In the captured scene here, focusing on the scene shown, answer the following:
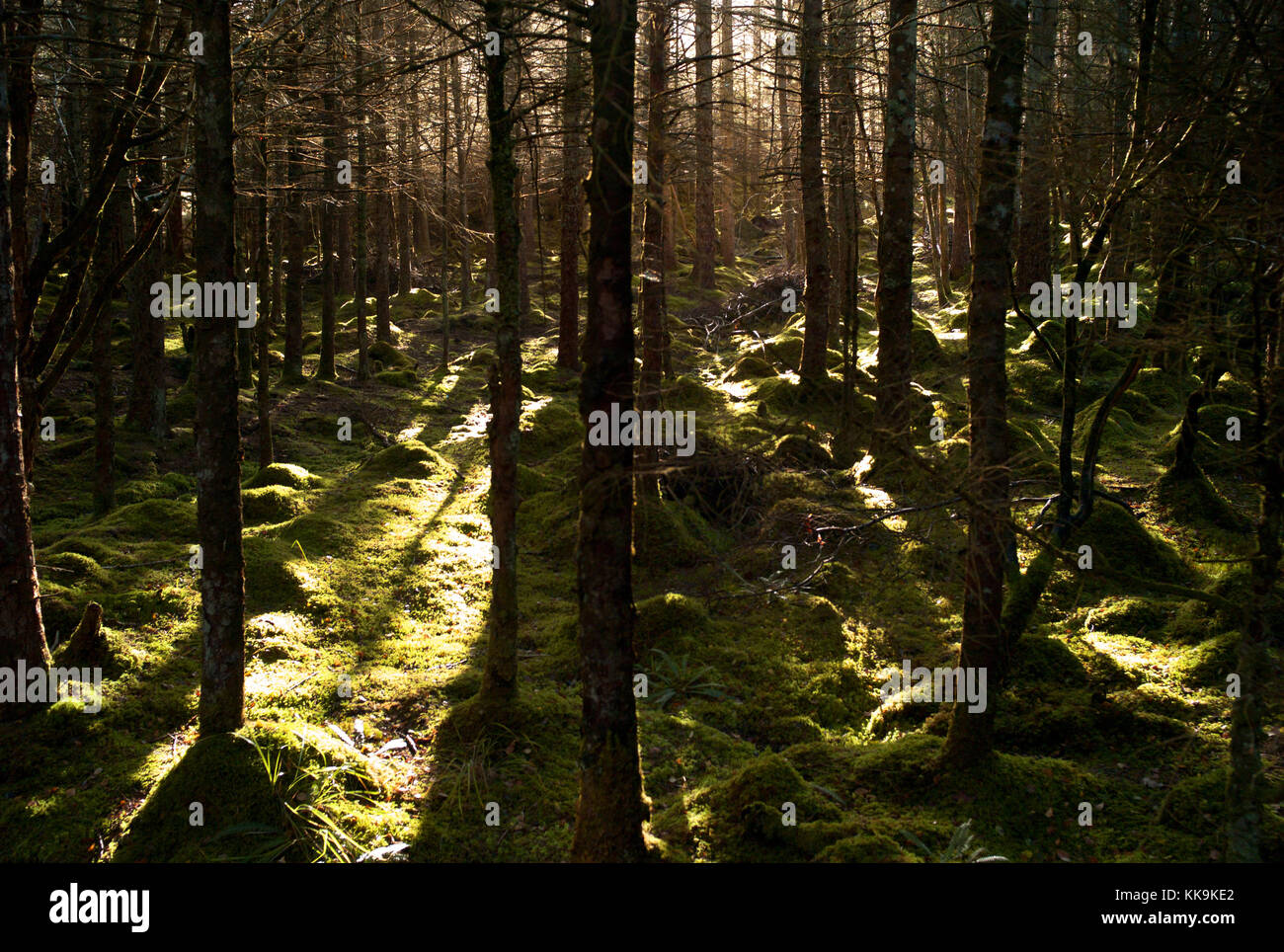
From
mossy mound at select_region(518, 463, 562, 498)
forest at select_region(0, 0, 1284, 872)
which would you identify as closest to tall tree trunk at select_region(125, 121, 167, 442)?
forest at select_region(0, 0, 1284, 872)

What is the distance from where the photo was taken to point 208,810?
5766 mm

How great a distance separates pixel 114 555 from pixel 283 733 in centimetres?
427

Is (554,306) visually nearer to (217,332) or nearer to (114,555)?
(114,555)

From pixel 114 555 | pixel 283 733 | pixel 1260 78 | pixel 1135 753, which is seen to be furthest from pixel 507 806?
pixel 1260 78

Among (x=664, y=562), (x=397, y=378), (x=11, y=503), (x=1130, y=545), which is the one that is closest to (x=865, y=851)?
(x=1130, y=545)

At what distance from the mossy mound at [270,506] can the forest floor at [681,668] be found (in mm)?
48

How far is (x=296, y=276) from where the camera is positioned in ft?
Result: 61.8

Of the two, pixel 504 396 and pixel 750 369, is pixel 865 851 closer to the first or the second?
pixel 504 396

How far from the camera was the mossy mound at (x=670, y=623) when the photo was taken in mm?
8820

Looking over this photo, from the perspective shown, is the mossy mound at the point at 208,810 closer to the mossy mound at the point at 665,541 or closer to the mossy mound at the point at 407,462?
the mossy mound at the point at 665,541

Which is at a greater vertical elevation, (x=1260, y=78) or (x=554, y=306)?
(x=554, y=306)

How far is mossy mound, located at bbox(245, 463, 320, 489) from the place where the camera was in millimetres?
12461

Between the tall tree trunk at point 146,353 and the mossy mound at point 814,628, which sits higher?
the tall tree trunk at point 146,353

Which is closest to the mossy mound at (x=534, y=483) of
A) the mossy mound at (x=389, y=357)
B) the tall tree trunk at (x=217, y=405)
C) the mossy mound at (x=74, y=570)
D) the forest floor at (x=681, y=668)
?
the forest floor at (x=681, y=668)
